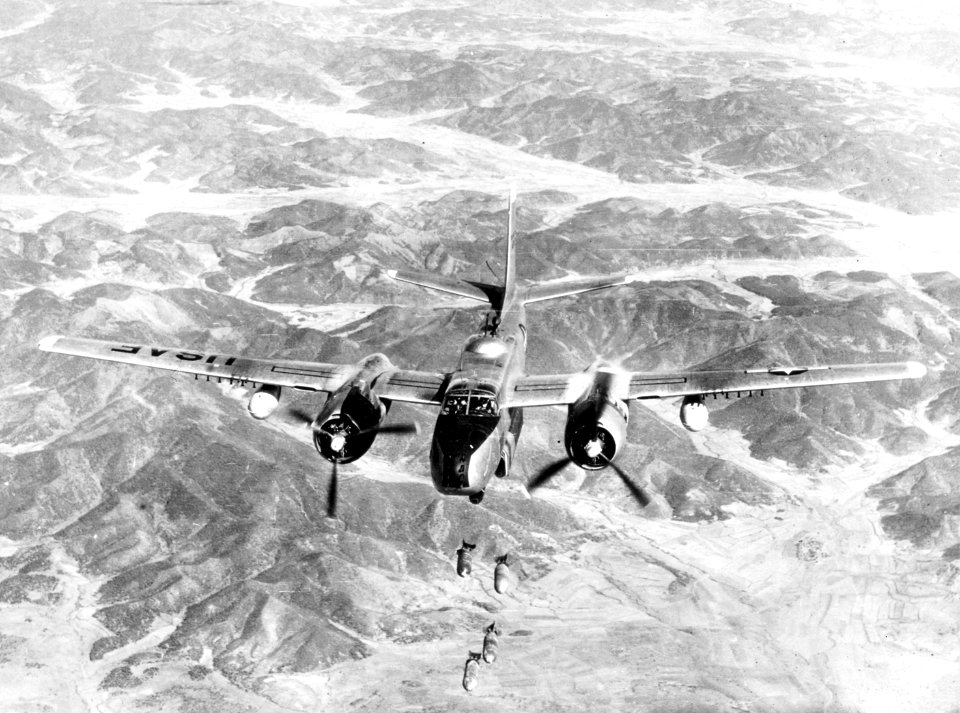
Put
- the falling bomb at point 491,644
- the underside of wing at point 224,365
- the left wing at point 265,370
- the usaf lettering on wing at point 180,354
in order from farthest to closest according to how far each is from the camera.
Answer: the falling bomb at point 491,644 < the usaf lettering on wing at point 180,354 < the underside of wing at point 224,365 < the left wing at point 265,370

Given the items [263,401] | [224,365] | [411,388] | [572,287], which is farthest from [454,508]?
[224,365]

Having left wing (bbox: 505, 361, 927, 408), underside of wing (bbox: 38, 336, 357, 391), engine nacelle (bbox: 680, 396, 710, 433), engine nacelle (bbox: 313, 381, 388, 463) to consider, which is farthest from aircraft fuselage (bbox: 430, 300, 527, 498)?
engine nacelle (bbox: 680, 396, 710, 433)

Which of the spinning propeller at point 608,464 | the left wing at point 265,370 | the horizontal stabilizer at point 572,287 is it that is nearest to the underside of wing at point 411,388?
the left wing at point 265,370

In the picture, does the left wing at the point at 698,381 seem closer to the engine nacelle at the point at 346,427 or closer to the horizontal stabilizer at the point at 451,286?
the engine nacelle at the point at 346,427

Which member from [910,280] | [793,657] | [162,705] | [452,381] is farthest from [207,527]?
[910,280]

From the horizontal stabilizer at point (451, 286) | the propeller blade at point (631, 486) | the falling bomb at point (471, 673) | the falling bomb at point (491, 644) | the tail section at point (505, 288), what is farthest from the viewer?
the horizontal stabilizer at point (451, 286)

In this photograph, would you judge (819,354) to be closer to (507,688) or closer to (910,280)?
(910,280)

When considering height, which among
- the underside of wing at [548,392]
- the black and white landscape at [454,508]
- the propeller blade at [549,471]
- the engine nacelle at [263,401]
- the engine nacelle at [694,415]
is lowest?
the black and white landscape at [454,508]
